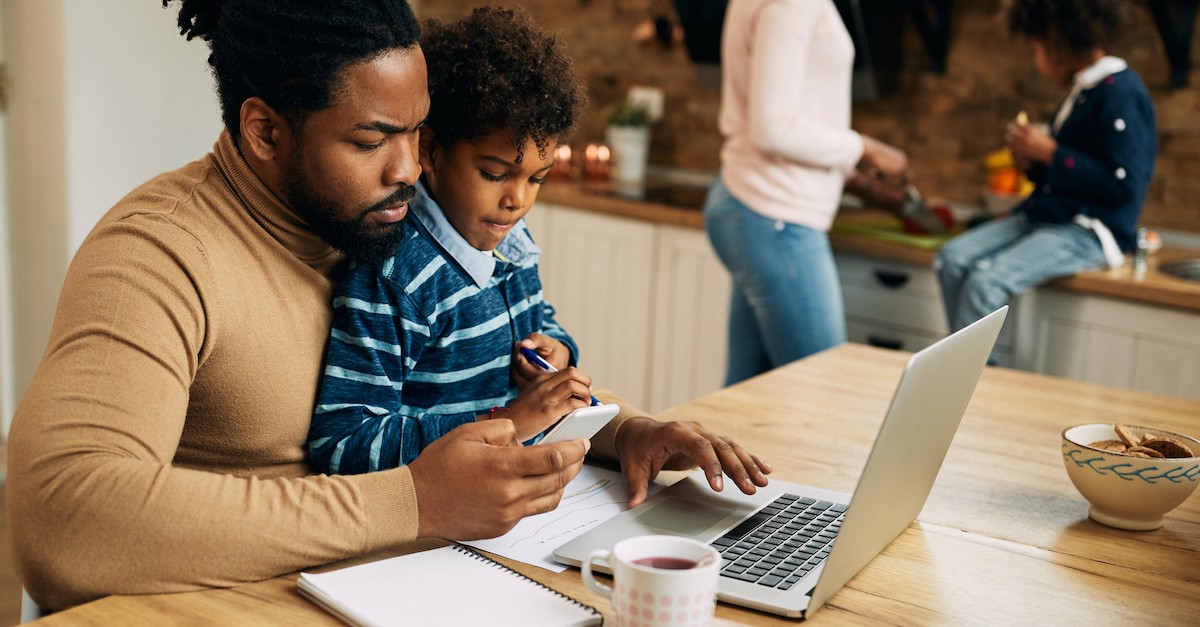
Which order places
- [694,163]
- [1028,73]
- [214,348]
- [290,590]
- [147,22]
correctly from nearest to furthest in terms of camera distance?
[290,590], [214,348], [147,22], [1028,73], [694,163]

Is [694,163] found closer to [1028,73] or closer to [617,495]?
[1028,73]

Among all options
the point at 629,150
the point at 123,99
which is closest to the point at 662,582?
the point at 123,99

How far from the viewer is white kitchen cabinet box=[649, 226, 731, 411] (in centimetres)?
324

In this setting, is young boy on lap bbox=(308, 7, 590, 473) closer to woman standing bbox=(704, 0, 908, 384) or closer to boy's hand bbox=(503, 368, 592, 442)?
boy's hand bbox=(503, 368, 592, 442)

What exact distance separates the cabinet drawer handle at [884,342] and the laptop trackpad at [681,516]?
190cm

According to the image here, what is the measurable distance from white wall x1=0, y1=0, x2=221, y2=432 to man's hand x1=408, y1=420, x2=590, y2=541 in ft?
7.28

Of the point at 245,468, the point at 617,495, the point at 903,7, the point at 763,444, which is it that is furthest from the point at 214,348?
the point at 903,7

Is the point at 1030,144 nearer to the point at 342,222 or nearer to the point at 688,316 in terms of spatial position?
the point at 688,316

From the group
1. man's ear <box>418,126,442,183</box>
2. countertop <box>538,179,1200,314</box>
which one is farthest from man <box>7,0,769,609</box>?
countertop <box>538,179,1200,314</box>

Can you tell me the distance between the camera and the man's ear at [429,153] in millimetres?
1259

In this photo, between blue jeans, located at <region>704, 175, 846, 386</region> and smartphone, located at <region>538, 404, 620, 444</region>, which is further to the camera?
blue jeans, located at <region>704, 175, 846, 386</region>

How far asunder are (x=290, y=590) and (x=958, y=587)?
1.94 ft

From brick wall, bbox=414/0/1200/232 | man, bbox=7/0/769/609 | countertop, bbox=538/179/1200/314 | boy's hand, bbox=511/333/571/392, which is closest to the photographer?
man, bbox=7/0/769/609

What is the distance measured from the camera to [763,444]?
56.7 inches
